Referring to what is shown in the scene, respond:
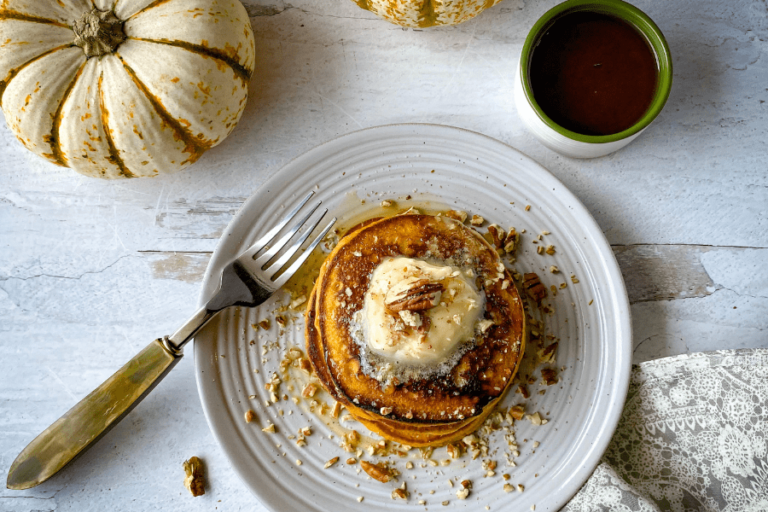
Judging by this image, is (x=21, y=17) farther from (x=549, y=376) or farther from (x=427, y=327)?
(x=549, y=376)

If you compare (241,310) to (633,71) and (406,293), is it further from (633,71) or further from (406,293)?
(633,71)

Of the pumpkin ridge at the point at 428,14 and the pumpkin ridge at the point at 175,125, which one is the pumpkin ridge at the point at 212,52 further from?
the pumpkin ridge at the point at 428,14

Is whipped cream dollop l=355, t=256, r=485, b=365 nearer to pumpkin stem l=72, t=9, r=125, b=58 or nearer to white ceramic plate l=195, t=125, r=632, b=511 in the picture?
white ceramic plate l=195, t=125, r=632, b=511

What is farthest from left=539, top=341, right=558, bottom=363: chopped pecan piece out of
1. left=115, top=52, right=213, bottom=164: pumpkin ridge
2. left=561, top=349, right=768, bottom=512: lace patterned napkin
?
left=115, top=52, right=213, bottom=164: pumpkin ridge

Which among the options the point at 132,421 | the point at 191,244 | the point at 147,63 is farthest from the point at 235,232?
the point at 132,421

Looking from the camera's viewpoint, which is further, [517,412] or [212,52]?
[517,412]

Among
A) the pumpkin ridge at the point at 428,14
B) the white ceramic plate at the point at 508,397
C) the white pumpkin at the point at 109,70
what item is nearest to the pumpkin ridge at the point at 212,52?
the white pumpkin at the point at 109,70

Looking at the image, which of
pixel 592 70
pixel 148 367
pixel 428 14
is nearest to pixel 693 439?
pixel 592 70
